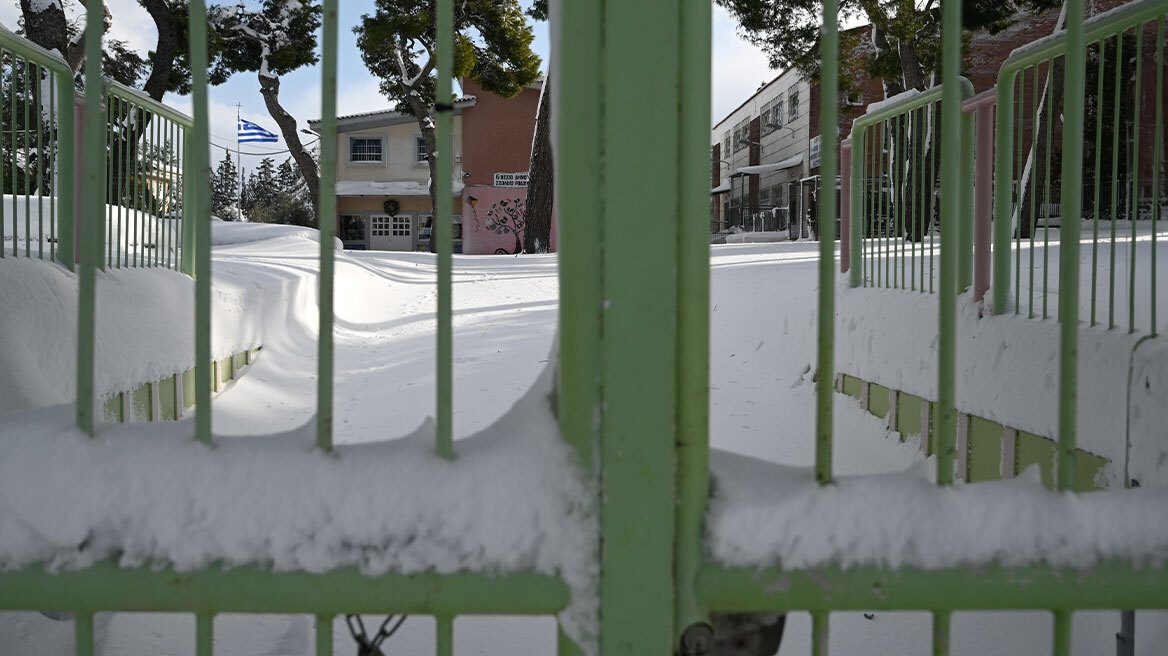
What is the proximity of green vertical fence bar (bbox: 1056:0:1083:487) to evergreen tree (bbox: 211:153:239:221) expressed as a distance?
134 ft

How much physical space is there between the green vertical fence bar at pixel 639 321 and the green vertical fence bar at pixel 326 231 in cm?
34

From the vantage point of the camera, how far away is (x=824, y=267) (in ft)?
3.25

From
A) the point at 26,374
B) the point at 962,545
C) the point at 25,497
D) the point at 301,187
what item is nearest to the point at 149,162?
the point at 26,374

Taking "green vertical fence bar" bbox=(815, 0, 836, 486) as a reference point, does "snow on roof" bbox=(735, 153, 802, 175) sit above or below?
above

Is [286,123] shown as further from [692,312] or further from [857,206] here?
[692,312]

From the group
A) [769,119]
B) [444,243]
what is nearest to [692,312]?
[444,243]

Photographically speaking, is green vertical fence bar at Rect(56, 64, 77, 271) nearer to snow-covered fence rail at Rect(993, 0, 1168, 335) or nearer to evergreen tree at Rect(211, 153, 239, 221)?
snow-covered fence rail at Rect(993, 0, 1168, 335)

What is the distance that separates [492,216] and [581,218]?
23.7 m

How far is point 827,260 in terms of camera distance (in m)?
0.99

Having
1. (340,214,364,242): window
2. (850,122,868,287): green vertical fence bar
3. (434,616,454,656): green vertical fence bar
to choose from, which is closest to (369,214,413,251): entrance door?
(340,214,364,242): window

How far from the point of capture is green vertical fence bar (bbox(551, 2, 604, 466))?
36.3 inches

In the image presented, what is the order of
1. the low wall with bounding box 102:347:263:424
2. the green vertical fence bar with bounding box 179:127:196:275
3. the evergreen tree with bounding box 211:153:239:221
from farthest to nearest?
the evergreen tree with bounding box 211:153:239:221
the green vertical fence bar with bounding box 179:127:196:275
the low wall with bounding box 102:347:263:424

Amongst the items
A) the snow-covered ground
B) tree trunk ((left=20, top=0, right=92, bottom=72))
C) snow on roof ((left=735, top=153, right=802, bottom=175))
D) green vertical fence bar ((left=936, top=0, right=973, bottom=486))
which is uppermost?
snow on roof ((left=735, top=153, right=802, bottom=175))

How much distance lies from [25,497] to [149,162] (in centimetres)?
341
